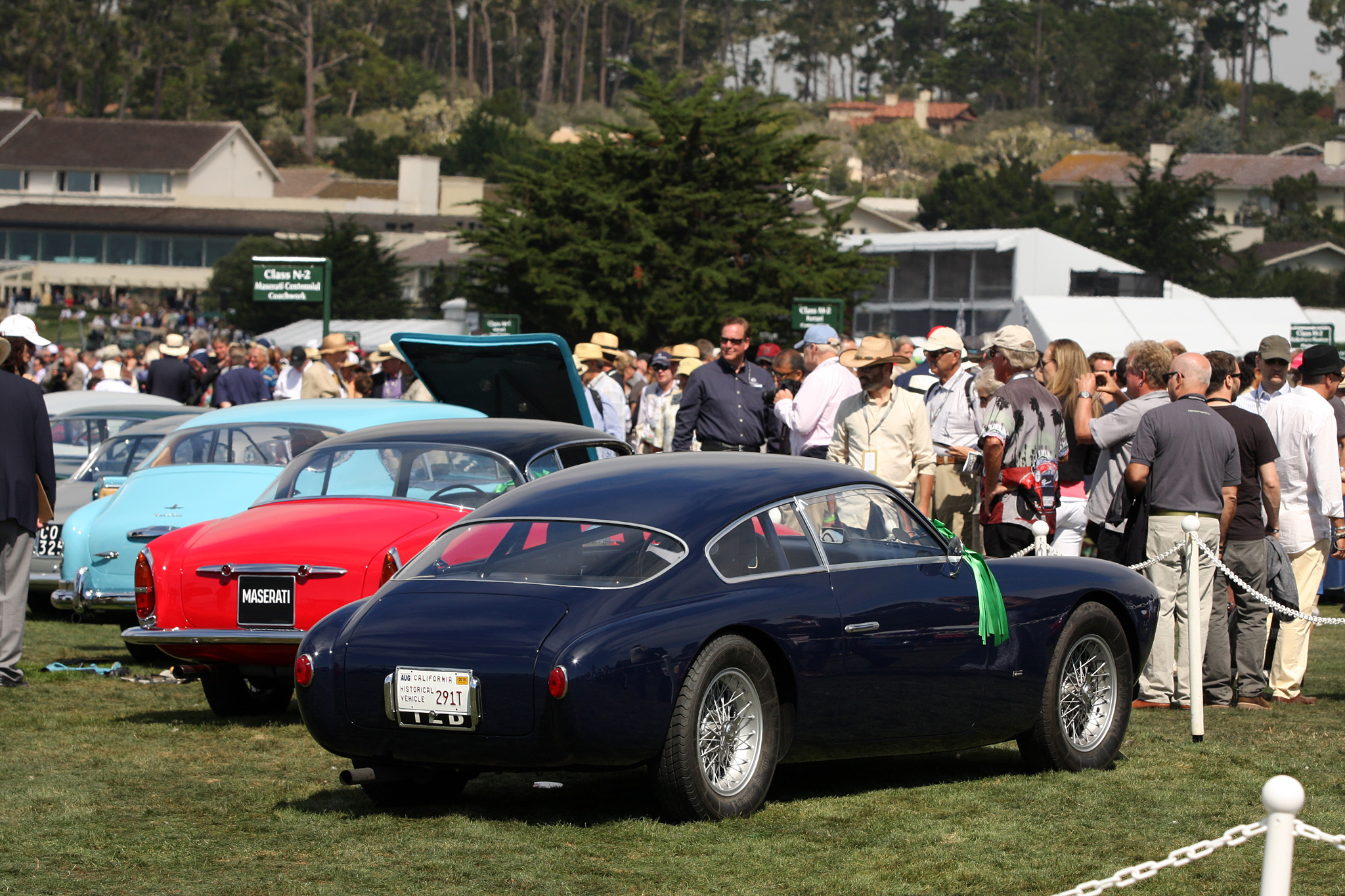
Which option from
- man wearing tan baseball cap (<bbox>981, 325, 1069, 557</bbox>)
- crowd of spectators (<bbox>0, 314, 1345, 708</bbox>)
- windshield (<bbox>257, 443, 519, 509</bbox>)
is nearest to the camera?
crowd of spectators (<bbox>0, 314, 1345, 708</bbox>)

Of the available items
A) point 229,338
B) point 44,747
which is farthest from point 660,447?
point 229,338

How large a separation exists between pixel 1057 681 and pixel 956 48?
174 m

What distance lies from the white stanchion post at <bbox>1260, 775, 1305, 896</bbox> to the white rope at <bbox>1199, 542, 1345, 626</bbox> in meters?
5.30

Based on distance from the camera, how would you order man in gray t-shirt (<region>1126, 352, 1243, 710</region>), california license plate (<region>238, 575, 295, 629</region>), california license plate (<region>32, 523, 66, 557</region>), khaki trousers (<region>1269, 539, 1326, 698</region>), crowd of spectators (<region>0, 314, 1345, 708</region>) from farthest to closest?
california license plate (<region>32, 523, 66, 557</region>)
khaki trousers (<region>1269, 539, 1326, 698</region>)
crowd of spectators (<region>0, 314, 1345, 708</region>)
man in gray t-shirt (<region>1126, 352, 1243, 710</region>)
california license plate (<region>238, 575, 295, 629</region>)

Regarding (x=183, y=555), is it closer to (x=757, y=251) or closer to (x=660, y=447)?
(x=660, y=447)

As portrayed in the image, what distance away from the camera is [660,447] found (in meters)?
18.8

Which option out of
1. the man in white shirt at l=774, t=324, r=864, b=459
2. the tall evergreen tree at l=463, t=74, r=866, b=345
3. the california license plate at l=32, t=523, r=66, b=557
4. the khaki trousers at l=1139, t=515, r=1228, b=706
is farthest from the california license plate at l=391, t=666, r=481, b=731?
the tall evergreen tree at l=463, t=74, r=866, b=345

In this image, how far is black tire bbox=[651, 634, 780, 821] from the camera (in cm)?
595

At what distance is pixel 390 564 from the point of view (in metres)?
8.12

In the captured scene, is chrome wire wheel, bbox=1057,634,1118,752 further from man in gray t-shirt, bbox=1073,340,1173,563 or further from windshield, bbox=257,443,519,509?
windshield, bbox=257,443,519,509

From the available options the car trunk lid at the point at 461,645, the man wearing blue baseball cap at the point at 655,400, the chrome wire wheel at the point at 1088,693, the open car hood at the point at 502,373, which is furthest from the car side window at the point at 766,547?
the man wearing blue baseball cap at the point at 655,400

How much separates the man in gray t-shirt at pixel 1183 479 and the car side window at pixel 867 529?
89.9 inches

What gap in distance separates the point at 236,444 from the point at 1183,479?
21.1 feet

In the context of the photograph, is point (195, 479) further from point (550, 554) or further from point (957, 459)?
point (550, 554)
